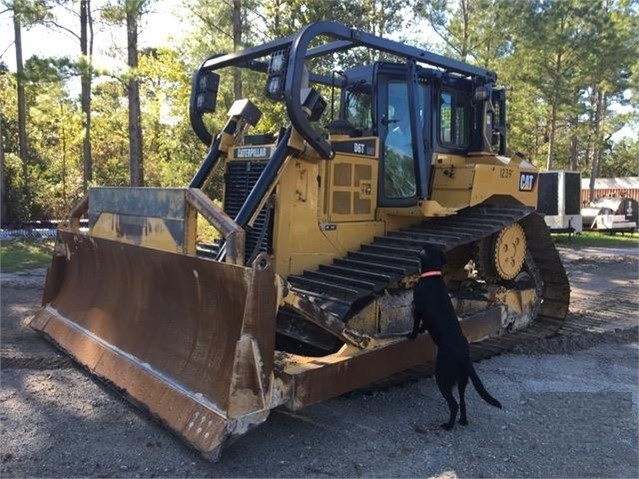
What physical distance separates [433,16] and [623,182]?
20.2 meters

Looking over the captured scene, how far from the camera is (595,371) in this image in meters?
5.95

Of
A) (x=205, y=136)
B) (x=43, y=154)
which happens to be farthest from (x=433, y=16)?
(x=205, y=136)

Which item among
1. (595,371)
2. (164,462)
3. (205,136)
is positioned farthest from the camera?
(205,136)

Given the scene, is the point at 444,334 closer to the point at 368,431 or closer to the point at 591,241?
the point at 368,431

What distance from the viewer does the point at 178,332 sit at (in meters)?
4.64

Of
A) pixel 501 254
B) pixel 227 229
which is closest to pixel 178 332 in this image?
pixel 227 229

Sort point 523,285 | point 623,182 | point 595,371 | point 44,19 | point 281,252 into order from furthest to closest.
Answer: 1. point 623,182
2. point 44,19
3. point 523,285
4. point 595,371
5. point 281,252

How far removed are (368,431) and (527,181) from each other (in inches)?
168

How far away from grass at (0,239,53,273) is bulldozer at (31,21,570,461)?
6019 millimetres

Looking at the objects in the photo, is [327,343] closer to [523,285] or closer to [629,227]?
[523,285]

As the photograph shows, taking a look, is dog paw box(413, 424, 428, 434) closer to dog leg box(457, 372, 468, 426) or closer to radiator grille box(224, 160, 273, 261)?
dog leg box(457, 372, 468, 426)

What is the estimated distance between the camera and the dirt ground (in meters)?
3.84

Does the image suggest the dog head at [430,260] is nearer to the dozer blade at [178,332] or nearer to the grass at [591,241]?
the dozer blade at [178,332]

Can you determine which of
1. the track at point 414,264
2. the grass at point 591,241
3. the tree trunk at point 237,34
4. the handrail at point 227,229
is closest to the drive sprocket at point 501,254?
the track at point 414,264
